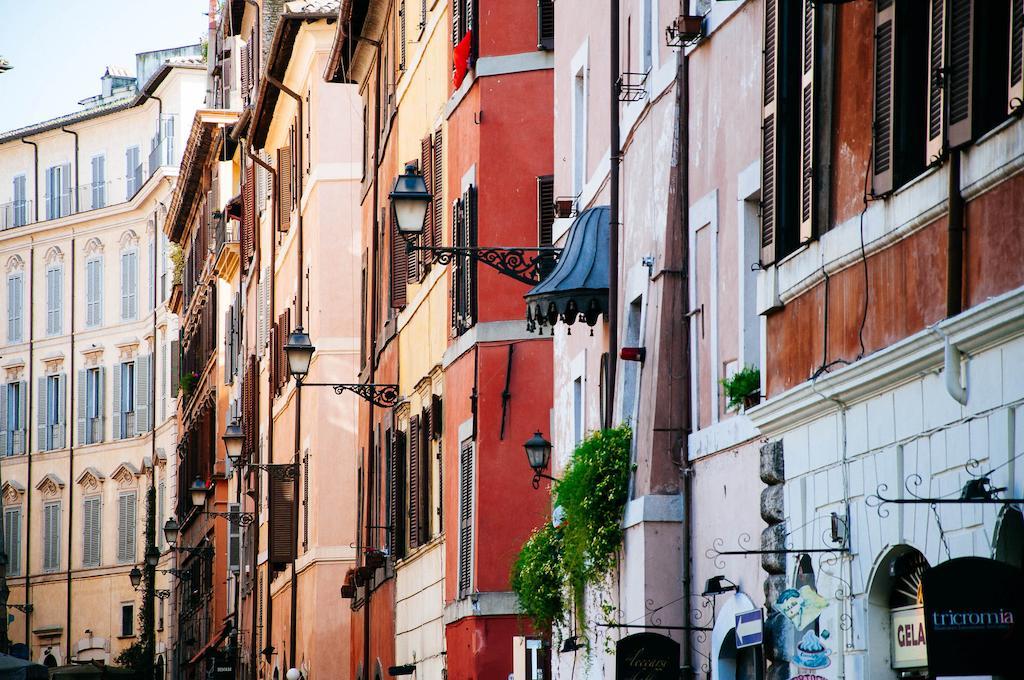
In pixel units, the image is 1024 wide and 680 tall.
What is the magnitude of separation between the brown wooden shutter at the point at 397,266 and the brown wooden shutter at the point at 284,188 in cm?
1215

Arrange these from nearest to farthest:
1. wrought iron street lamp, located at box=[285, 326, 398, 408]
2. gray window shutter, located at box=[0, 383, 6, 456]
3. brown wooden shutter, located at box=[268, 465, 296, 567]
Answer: wrought iron street lamp, located at box=[285, 326, 398, 408]
brown wooden shutter, located at box=[268, 465, 296, 567]
gray window shutter, located at box=[0, 383, 6, 456]

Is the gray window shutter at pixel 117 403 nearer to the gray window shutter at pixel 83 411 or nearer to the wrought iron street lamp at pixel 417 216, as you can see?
the gray window shutter at pixel 83 411

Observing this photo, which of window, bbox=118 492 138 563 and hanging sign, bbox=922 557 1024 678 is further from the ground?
window, bbox=118 492 138 563

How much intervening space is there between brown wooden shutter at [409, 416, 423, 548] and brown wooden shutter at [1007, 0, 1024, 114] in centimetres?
1887

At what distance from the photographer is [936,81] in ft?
34.1

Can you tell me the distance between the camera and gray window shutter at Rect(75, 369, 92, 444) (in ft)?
246

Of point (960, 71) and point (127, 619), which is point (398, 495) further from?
point (127, 619)

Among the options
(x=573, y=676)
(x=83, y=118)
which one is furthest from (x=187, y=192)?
(x=573, y=676)

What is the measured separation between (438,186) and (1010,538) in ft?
59.2

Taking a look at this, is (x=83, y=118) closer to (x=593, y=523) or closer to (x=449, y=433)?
(x=449, y=433)

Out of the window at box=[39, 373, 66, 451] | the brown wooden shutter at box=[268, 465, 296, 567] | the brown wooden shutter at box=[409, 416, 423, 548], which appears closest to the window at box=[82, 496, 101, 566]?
the window at box=[39, 373, 66, 451]

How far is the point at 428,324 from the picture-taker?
27156mm

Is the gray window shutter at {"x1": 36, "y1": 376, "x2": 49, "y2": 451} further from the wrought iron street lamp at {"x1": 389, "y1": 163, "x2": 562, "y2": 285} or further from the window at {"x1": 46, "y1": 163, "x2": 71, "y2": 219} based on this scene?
the wrought iron street lamp at {"x1": 389, "y1": 163, "x2": 562, "y2": 285}

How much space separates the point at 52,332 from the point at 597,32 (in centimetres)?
6066
